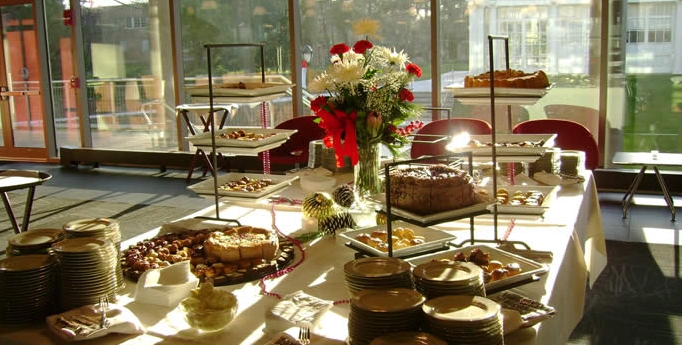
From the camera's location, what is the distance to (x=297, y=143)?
624 centimetres

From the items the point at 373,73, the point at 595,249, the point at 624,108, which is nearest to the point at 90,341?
the point at 373,73

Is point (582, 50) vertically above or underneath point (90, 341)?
above

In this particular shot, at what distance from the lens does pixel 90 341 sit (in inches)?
61.4

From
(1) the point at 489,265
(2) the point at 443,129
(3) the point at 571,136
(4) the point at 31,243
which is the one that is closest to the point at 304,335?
(1) the point at 489,265

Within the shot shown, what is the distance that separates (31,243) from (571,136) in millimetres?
4178

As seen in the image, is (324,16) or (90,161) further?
(90,161)

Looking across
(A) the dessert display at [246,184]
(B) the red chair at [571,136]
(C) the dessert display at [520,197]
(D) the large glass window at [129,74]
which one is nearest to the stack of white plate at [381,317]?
(C) the dessert display at [520,197]

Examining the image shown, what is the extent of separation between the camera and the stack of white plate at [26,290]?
5.35ft

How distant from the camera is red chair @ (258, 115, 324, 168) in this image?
20.2 ft

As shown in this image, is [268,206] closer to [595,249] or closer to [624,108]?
[595,249]

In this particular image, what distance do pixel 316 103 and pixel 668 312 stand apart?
2.17 m

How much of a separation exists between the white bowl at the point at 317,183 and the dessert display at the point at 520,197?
80 centimetres

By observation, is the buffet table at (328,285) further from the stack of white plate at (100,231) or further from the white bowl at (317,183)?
the white bowl at (317,183)

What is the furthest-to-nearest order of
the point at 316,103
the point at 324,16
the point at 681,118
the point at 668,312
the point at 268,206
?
the point at 324,16
the point at 681,118
the point at 668,312
the point at 268,206
the point at 316,103
